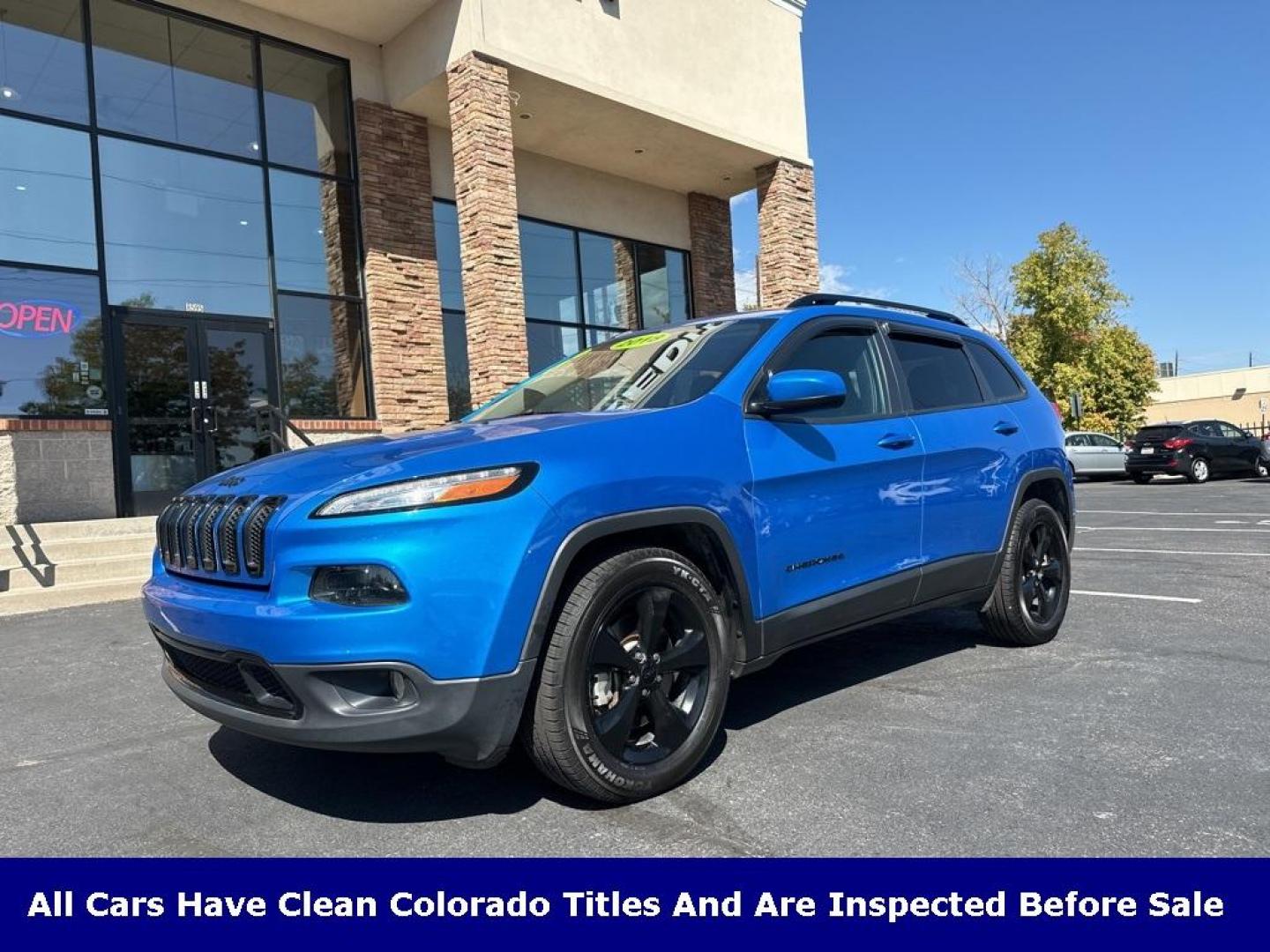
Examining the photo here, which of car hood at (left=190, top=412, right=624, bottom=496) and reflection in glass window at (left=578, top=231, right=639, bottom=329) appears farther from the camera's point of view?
reflection in glass window at (left=578, top=231, right=639, bottom=329)

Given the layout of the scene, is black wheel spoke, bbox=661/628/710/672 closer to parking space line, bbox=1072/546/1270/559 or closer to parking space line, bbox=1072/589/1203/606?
parking space line, bbox=1072/589/1203/606

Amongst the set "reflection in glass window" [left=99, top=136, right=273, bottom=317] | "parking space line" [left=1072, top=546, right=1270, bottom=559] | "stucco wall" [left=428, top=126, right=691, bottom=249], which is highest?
"stucco wall" [left=428, top=126, right=691, bottom=249]

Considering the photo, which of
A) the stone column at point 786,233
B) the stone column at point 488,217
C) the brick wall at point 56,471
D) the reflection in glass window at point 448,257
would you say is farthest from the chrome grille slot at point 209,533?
the stone column at point 786,233

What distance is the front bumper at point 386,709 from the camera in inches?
96.9

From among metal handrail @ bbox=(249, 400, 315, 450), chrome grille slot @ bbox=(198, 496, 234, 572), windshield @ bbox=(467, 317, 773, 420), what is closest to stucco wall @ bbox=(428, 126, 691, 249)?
metal handrail @ bbox=(249, 400, 315, 450)

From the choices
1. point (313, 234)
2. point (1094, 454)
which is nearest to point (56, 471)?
point (313, 234)

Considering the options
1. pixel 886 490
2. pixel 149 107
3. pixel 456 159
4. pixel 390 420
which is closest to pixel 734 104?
pixel 456 159

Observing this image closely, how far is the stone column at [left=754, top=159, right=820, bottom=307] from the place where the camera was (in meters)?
14.4

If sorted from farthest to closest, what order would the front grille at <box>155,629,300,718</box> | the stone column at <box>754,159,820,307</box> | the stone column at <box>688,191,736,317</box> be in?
1. the stone column at <box>688,191,736,317</box>
2. the stone column at <box>754,159,820,307</box>
3. the front grille at <box>155,629,300,718</box>

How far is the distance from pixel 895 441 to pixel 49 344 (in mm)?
9408

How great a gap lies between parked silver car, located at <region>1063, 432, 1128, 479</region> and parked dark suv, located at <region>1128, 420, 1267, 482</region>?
43.9 inches

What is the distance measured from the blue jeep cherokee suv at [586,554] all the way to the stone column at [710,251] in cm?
1285

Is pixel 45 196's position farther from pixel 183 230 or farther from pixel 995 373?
pixel 995 373
